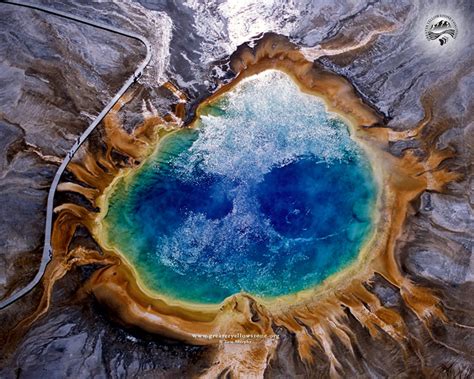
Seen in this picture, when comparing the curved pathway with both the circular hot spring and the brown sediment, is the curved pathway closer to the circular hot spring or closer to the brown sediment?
the brown sediment

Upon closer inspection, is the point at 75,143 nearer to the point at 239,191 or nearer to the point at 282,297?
the point at 239,191

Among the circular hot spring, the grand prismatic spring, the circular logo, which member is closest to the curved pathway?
the grand prismatic spring

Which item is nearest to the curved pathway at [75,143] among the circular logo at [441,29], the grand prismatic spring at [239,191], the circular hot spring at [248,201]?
the grand prismatic spring at [239,191]

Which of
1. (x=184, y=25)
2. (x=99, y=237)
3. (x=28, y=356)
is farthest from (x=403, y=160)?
(x=28, y=356)

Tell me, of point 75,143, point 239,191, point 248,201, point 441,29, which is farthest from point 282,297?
point 441,29

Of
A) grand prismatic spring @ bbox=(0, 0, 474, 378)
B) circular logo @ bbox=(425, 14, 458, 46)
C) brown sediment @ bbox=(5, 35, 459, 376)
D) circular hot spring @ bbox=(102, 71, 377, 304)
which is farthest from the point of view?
circular logo @ bbox=(425, 14, 458, 46)

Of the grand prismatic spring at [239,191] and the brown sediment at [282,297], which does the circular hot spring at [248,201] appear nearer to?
the grand prismatic spring at [239,191]
